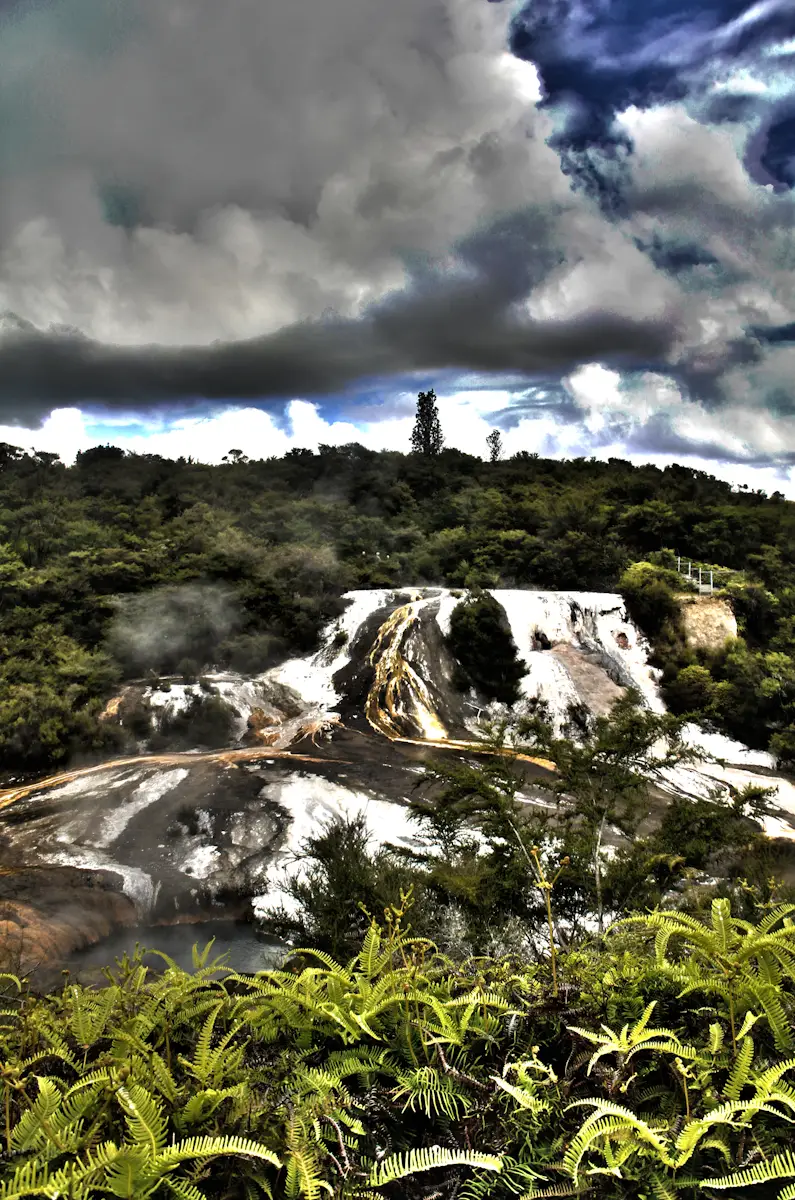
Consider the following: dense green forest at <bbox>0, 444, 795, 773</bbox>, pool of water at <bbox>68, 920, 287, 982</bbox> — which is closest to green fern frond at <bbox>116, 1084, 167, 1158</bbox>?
pool of water at <bbox>68, 920, 287, 982</bbox>

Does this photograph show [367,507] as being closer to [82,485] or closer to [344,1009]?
[82,485]

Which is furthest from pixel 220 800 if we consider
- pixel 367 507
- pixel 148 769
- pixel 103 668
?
pixel 367 507

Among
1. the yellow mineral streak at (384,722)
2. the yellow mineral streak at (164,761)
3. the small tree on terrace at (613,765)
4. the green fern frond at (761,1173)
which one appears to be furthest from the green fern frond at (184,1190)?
the yellow mineral streak at (164,761)

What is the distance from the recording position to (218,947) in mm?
8750

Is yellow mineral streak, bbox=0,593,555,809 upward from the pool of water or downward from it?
upward

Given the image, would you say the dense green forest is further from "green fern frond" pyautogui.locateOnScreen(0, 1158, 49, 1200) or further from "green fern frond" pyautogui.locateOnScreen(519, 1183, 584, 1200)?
"green fern frond" pyautogui.locateOnScreen(0, 1158, 49, 1200)

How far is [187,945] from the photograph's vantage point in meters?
9.02

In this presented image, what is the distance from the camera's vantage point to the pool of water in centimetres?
836

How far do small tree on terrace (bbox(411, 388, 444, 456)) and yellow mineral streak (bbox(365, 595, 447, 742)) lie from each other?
24.9 metres

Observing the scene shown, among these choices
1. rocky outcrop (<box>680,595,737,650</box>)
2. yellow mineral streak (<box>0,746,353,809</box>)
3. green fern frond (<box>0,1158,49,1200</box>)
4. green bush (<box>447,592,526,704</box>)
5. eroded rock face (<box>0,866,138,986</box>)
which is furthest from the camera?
rocky outcrop (<box>680,595,737,650</box>)

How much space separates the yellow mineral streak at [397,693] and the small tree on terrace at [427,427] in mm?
24903

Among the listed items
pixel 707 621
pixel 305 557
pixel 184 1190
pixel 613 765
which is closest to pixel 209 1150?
pixel 184 1190

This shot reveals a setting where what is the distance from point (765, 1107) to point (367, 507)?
104 ft

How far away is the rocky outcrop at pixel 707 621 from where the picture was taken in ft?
66.4
